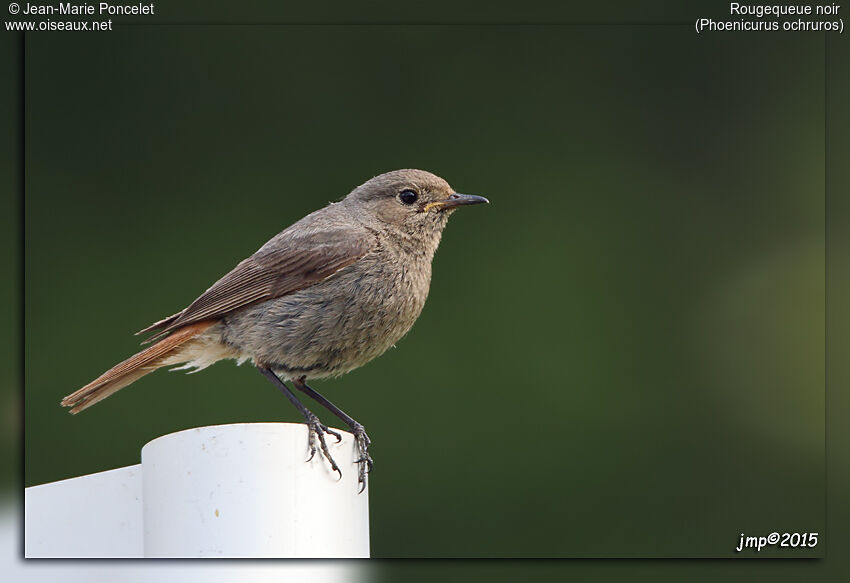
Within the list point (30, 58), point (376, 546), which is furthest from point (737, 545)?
point (30, 58)

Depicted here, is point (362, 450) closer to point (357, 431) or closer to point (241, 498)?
point (357, 431)

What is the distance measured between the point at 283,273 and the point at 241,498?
1697mm

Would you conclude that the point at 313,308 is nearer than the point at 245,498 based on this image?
No

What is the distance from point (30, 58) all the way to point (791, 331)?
410 cm

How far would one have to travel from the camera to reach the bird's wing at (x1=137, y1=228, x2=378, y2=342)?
5242mm

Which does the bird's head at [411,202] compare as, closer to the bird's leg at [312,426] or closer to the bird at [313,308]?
the bird at [313,308]

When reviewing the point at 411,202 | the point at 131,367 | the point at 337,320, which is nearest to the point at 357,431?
the point at 337,320

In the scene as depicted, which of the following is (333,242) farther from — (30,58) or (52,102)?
(52,102)

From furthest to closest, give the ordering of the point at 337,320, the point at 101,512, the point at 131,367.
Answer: the point at 131,367 → the point at 337,320 → the point at 101,512

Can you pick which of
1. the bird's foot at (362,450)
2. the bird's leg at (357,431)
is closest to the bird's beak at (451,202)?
the bird's leg at (357,431)

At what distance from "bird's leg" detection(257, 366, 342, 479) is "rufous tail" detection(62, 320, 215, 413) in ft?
1.12

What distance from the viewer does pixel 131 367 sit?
17.3 ft
